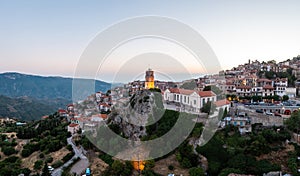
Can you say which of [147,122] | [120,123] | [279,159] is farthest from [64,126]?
[279,159]

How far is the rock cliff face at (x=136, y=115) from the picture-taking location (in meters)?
19.3

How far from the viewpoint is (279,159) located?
43.2 ft

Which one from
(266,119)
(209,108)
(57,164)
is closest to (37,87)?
(57,164)

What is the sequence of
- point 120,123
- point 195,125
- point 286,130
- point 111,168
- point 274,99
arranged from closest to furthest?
point 111,168 < point 286,130 < point 195,125 < point 120,123 < point 274,99

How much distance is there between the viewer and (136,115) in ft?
67.1

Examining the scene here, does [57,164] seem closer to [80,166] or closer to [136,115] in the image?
[80,166]

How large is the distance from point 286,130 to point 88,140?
51.2 feet

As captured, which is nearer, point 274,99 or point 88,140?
A: point 88,140

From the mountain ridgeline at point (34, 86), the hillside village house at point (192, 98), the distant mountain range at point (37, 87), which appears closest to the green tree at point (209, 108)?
the hillside village house at point (192, 98)

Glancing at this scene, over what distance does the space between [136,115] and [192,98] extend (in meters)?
5.26

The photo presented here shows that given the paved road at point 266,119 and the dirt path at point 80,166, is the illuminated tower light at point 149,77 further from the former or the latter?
the dirt path at point 80,166

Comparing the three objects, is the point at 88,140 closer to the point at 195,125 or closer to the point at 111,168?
the point at 111,168

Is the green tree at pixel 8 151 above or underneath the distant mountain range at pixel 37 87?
underneath

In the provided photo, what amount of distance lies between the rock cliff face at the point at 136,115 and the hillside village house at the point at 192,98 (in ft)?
8.64
